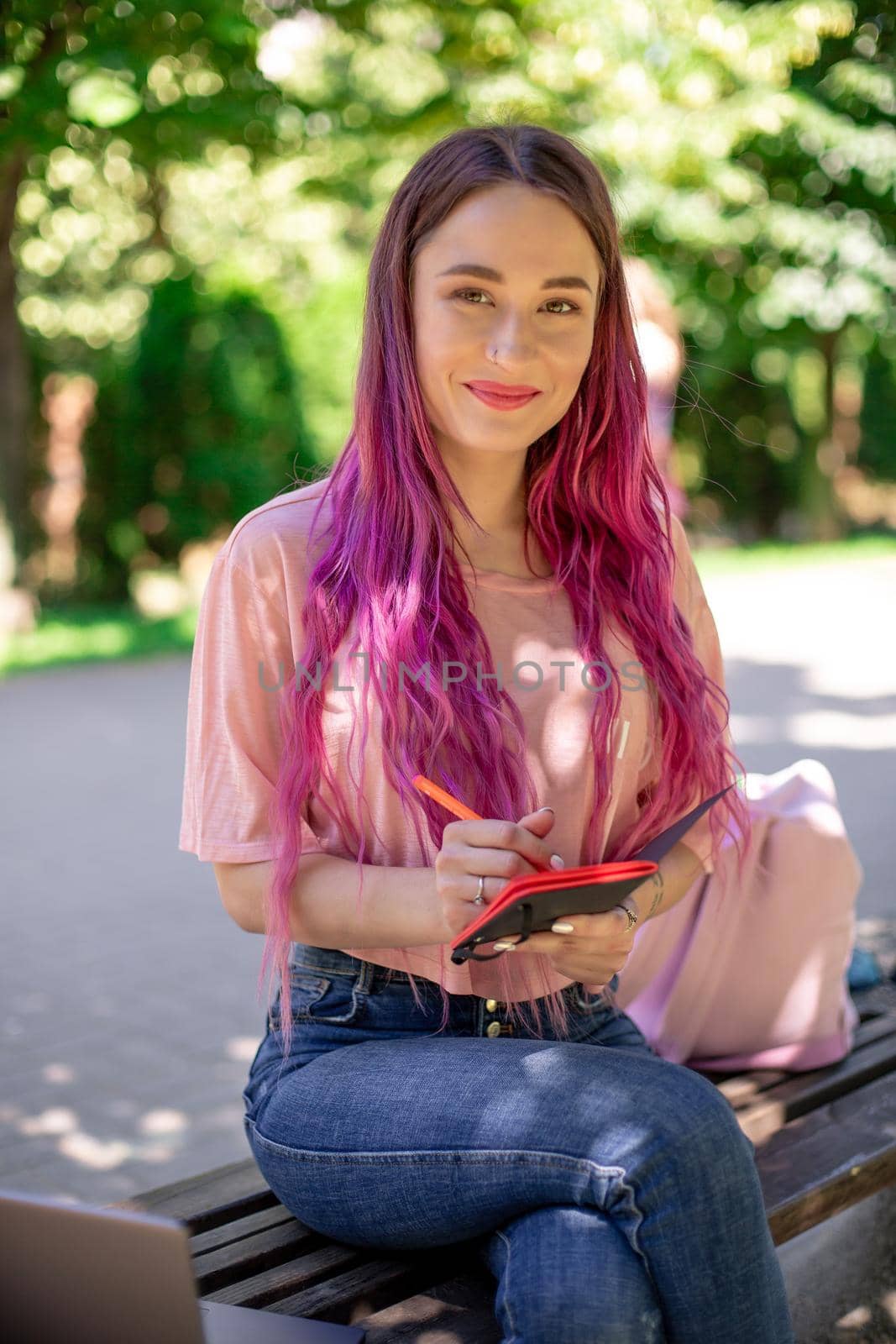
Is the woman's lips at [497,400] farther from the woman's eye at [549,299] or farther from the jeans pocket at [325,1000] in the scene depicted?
the jeans pocket at [325,1000]

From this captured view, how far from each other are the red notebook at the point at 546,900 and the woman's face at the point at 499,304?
2.33 ft

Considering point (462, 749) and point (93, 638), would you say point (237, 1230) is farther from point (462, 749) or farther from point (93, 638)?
point (93, 638)

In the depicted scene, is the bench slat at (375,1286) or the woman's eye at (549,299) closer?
the bench slat at (375,1286)

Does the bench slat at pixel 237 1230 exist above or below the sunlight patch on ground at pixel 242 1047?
above

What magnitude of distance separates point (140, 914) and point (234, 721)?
142 inches

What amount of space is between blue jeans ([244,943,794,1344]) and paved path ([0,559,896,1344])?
1.20m

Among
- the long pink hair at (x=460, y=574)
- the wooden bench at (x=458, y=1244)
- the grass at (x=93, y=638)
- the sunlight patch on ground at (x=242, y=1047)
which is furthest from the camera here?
the grass at (x=93, y=638)

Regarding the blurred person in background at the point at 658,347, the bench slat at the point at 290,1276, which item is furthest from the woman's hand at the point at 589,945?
the blurred person in background at the point at 658,347

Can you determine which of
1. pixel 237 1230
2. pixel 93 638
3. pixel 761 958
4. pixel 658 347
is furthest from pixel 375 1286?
pixel 93 638

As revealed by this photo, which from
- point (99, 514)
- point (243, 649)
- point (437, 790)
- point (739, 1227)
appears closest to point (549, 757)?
point (437, 790)

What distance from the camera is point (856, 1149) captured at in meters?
2.40

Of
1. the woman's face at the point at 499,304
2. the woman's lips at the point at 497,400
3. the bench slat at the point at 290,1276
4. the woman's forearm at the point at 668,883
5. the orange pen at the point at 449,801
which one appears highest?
the woman's face at the point at 499,304

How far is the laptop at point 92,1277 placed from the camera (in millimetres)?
1338

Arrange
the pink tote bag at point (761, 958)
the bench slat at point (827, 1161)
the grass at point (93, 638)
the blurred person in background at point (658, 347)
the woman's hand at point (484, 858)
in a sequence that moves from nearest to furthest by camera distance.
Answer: the woman's hand at point (484, 858) < the bench slat at point (827, 1161) < the pink tote bag at point (761, 958) < the blurred person in background at point (658, 347) < the grass at point (93, 638)
